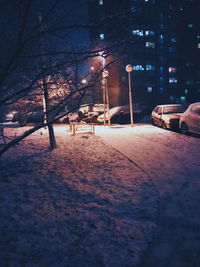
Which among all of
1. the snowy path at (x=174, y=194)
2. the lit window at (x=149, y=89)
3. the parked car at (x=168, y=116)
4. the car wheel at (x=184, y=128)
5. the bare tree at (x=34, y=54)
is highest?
the lit window at (x=149, y=89)

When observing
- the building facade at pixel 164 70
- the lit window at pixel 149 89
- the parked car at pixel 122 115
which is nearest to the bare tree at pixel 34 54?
the parked car at pixel 122 115

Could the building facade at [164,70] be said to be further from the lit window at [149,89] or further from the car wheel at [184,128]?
the car wheel at [184,128]

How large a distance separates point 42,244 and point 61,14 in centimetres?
372

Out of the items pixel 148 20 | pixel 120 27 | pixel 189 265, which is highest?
pixel 148 20

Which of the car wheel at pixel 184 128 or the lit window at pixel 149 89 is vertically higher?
the lit window at pixel 149 89

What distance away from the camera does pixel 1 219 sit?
3.42m

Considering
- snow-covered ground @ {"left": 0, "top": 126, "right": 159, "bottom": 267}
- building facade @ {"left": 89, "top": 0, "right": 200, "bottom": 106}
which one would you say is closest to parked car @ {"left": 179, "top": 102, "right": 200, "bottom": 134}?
snow-covered ground @ {"left": 0, "top": 126, "right": 159, "bottom": 267}

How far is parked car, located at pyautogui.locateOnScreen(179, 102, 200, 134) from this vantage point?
9.49 meters

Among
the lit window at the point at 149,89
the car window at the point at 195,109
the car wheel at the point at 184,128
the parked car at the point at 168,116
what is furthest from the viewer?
the lit window at the point at 149,89

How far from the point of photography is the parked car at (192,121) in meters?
9.49

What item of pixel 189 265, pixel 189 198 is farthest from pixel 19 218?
pixel 189 198

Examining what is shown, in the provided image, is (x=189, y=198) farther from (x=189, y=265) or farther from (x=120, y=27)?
(x=120, y=27)

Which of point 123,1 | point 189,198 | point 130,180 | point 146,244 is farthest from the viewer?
point 130,180

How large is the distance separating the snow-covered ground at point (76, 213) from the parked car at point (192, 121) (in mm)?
5018
